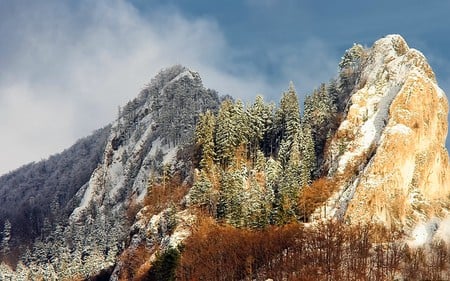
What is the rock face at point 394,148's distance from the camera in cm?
9862

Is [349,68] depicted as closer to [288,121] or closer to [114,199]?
[288,121]

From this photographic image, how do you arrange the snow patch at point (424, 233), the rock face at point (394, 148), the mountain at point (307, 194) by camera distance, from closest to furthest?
1. the mountain at point (307, 194)
2. the snow patch at point (424, 233)
3. the rock face at point (394, 148)

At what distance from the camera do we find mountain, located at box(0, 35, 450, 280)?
91.1 metres

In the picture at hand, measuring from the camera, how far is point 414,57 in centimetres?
11675

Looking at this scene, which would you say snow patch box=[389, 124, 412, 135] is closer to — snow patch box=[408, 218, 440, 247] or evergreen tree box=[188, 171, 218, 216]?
snow patch box=[408, 218, 440, 247]

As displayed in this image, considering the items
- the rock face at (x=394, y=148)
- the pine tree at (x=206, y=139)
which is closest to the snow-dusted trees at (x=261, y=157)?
the pine tree at (x=206, y=139)

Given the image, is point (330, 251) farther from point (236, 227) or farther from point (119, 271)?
point (119, 271)

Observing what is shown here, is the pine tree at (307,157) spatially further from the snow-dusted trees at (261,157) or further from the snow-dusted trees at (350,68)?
the snow-dusted trees at (350,68)

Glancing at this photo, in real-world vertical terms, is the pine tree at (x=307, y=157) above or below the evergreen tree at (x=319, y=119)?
below

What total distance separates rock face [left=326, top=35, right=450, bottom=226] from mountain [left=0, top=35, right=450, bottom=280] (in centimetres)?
22

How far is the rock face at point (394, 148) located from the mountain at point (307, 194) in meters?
0.22

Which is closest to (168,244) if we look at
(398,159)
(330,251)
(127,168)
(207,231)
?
(207,231)

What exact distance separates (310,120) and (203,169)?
24213mm

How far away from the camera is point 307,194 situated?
104m
